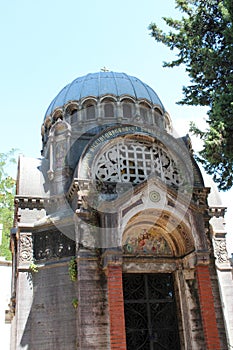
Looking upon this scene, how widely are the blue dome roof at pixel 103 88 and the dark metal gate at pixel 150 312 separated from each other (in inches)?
403

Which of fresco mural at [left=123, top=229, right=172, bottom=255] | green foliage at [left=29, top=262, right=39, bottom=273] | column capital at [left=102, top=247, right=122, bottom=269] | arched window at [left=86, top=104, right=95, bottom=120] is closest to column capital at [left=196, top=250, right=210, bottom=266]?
fresco mural at [left=123, top=229, right=172, bottom=255]

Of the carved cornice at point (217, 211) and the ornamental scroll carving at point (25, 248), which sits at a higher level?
the carved cornice at point (217, 211)

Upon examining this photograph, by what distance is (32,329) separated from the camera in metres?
14.4

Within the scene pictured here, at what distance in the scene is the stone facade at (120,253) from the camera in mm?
13328

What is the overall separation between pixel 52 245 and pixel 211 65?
8.58 metres

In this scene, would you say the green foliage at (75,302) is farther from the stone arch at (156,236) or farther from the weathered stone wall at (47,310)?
the stone arch at (156,236)

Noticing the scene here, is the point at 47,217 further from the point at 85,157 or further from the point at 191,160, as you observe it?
the point at 191,160

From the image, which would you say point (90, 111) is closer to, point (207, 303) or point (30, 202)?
point (30, 202)

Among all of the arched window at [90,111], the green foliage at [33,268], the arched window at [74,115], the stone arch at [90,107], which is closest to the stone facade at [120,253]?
the green foliage at [33,268]

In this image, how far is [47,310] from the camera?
1452cm

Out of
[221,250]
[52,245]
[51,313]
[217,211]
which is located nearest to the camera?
[51,313]

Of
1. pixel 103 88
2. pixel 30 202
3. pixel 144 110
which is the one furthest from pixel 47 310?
pixel 103 88

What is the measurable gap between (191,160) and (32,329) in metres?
9.05

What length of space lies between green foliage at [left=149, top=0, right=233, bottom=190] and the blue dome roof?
8069mm
